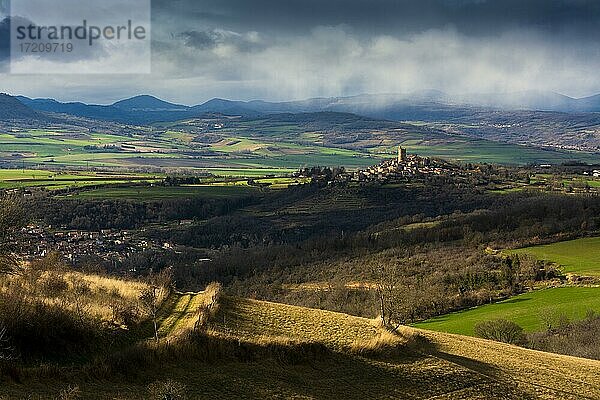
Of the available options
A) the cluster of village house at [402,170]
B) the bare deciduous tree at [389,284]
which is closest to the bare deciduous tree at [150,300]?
the bare deciduous tree at [389,284]

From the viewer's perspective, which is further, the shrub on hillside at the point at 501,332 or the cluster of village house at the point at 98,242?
the cluster of village house at the point at 98,242

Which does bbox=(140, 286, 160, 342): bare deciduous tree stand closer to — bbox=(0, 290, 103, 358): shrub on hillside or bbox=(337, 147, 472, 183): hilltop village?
bbox=(0, 290, 103, 358): shrub on hillside

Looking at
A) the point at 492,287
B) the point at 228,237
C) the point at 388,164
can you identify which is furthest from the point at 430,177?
the point at 492,287

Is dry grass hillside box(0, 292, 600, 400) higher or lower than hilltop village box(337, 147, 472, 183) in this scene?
lower

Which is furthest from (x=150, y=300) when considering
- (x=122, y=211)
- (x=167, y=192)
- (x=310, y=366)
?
(x=167, y=192)

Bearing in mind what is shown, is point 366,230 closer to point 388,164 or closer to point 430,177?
point 430,177

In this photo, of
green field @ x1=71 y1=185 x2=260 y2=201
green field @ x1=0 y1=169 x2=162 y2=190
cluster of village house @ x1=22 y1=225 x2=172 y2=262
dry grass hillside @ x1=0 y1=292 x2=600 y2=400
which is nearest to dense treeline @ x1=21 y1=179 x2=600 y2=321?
cluster of village house @ x1=22 y1=225 x2=172 y2=262

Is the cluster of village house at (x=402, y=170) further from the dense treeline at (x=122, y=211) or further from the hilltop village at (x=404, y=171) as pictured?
the dense treeline at (x=122, y=211)
